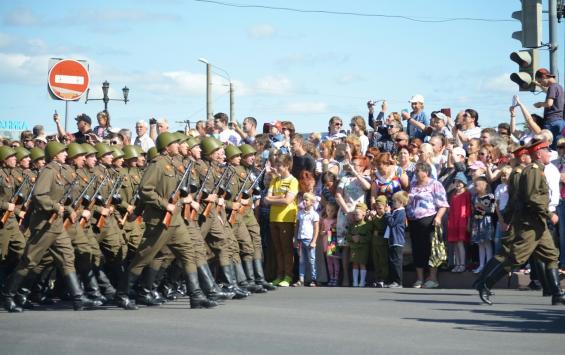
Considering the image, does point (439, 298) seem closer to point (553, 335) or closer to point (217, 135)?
point (553, 335)

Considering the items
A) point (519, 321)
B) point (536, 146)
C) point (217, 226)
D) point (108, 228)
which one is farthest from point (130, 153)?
point (519, 321)

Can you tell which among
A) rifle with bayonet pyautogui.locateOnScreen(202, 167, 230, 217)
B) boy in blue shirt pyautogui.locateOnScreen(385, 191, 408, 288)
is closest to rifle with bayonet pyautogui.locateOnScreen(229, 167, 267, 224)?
rifle with bayonet pyautogui.locateOnScreen(202, 167, 230, 217)

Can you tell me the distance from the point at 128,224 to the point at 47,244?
2.11 m

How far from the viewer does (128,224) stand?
49.2 ft

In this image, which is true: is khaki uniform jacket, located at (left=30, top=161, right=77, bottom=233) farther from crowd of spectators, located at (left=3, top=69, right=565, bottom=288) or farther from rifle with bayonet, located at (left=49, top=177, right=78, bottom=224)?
crowd of spectators, located at (left=3, top=69, right=565, bottom=288)

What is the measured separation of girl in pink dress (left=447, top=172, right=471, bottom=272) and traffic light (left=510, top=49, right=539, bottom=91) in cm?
164

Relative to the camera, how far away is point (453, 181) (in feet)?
53.0

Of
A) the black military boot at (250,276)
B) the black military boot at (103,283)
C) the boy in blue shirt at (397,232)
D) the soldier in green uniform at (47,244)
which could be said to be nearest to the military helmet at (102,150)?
the black military boot at (103,283)

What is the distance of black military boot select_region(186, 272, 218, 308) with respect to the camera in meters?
12.9

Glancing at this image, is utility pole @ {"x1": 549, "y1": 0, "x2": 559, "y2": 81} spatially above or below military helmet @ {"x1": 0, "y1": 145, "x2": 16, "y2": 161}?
above

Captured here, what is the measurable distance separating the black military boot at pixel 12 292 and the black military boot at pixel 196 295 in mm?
1993

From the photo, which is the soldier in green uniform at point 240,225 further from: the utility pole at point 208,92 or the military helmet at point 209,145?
the utility pole at point 208,92

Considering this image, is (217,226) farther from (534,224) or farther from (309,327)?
(534,224)

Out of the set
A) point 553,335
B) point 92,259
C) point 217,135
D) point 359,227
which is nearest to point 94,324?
point 92,259
